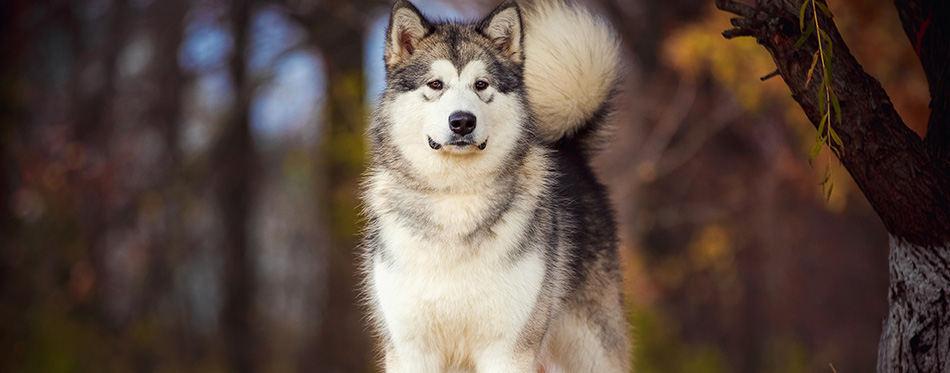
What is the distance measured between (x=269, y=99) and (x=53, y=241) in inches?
108

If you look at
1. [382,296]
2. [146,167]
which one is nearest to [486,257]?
[382,296]

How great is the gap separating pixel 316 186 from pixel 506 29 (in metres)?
8.25

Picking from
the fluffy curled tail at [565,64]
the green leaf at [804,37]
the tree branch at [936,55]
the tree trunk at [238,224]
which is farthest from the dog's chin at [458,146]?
the tree trunk at [238,224]

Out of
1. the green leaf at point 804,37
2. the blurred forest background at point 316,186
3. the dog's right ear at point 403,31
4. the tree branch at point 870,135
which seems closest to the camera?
the green leaf at point 804,37

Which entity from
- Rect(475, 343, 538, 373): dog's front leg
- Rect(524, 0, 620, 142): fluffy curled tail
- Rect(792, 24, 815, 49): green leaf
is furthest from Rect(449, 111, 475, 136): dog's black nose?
Rect(792, 24, 815, 49): green leaf

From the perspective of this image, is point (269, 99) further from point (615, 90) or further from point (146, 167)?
point (615, 90)

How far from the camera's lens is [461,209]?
3080 millimetres

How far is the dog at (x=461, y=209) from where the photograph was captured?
2.99m

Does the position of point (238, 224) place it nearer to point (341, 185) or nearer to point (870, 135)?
point (341, 185)

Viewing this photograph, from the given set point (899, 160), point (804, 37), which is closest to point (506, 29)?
point (804, 37)

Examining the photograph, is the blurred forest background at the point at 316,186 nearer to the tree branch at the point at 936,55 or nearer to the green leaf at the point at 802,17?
the tree branch at the point at 936,55

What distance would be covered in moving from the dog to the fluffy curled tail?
1.72ft

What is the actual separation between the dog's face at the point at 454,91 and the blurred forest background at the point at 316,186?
3.93 m

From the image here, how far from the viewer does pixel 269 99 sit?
9.16 meters
